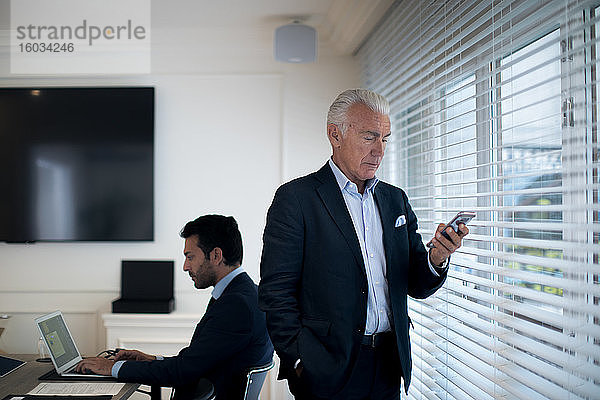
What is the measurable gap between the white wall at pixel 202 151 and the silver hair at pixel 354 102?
1984 millimetres

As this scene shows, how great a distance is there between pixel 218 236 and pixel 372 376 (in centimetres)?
102

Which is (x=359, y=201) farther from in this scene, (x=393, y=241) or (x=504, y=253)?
(x=504, y=253)

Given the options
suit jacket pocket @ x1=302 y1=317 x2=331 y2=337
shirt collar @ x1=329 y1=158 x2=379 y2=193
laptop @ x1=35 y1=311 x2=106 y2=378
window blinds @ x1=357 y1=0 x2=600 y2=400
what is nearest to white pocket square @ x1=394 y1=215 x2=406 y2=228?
shirt collar @ x1=329 y1=158 x2=379 y2=193

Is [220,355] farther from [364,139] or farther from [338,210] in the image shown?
[364,139]

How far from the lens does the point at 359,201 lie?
6.03 feet

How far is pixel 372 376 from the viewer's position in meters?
1.72

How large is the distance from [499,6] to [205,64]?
7.87 ft

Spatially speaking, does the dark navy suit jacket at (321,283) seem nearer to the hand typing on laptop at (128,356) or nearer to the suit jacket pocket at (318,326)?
the suit jacket pocket at (318,326)

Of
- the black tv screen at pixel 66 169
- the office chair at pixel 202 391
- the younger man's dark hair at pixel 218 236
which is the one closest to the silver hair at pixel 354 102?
the younger man's dark hair at pixel 218 236

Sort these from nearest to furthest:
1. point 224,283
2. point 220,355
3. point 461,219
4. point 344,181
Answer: point 461,219 < point 344,181 < point 220,355 < point 224,283

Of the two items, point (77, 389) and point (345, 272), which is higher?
point (345, 272)

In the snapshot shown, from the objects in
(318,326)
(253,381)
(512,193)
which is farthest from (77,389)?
(512,193)

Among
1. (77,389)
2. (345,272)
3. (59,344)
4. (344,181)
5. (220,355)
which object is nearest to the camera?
(345,272)

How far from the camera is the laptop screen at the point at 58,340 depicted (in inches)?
89.0
